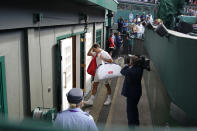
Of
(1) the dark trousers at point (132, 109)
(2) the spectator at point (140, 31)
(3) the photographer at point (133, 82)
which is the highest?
(2) the spectator at point (140, 31)

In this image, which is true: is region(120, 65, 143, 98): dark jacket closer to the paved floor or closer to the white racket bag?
the paved floor

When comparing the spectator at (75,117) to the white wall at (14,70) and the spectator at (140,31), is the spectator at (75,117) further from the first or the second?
the spectator at (140,31)

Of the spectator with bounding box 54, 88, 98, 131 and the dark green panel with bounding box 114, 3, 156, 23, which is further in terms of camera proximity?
the dark green panel with bounding box 114, 3, 156, 23

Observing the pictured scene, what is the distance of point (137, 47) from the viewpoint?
15.3 meters

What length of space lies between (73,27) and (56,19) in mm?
1613

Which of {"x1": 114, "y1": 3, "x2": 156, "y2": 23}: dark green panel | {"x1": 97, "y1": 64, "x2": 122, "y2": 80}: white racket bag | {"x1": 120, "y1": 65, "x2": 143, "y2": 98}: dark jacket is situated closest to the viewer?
{"x1": 120, "y1": 65, "x2": 143, "y2": 98}: dark jacket

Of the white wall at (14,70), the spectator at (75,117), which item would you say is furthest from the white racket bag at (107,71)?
the spectator at (75,117)

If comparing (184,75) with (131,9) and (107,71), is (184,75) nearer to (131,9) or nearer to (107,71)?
(107,71)

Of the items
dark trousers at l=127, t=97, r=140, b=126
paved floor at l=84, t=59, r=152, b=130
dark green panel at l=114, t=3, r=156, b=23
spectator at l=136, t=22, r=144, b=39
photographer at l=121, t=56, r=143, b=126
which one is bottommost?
paved floor at l=84, t=59, r=152, b=130

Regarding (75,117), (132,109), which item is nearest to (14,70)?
(75,117)

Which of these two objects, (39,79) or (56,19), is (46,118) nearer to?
(39,79)

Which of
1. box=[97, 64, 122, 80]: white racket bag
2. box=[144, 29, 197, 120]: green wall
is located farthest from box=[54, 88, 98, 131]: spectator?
box=[97, 64, 122, 80]: white racket bag

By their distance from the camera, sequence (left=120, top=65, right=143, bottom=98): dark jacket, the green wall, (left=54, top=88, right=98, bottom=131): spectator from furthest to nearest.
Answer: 1. (left=120, top=65, right=143, bottom=98): dark jacket
2. the green wall
3. (left=54, top=88, right=98, bottom=131): spectator

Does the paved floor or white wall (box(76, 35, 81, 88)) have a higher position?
white wall (box(76, 35, 81, 88))
